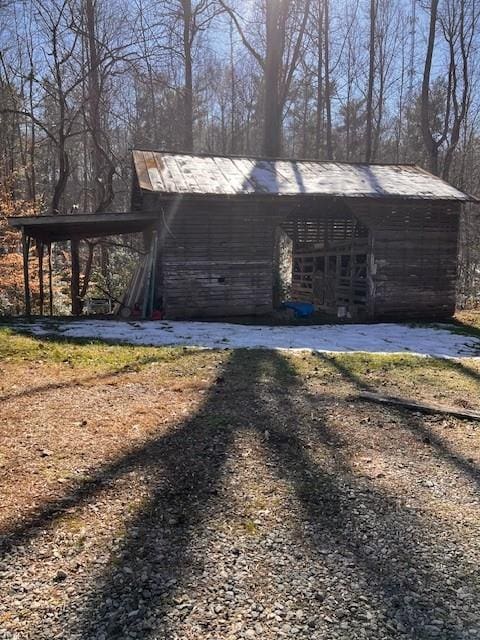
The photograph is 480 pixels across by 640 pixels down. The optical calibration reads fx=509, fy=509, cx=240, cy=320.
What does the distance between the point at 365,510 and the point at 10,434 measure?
3015mm

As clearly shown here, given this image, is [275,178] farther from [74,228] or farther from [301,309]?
[74,228]

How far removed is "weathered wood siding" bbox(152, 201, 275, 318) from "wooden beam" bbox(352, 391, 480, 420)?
7338 mm

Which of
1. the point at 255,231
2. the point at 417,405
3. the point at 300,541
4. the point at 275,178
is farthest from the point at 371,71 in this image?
the point at 300,541

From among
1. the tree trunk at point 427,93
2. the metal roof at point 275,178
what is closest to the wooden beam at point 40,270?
the metal roof at point 275,178

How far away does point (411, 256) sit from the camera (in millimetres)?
14219

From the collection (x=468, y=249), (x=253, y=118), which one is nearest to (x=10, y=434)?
(x=468, y=249)

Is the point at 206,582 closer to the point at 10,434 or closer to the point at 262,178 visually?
the point at 10,434

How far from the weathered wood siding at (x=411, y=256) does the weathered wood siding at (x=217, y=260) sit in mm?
2804

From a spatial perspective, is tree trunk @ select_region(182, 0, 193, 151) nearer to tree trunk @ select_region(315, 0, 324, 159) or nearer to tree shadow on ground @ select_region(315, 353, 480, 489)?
tree trunk @ select_region(315, 0, 324, 159)

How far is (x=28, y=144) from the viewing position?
86.5ft

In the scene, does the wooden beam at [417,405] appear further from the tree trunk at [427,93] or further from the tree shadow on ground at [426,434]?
the tree trunk at [427,93]

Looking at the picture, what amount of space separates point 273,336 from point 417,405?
499 centimetres

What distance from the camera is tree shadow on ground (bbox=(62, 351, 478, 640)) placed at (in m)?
2.37

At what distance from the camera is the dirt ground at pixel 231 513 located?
93.1 inches
